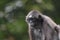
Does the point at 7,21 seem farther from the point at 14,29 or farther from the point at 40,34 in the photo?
the point at 40,34

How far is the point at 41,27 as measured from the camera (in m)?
13.4

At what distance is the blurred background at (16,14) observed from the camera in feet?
51.6

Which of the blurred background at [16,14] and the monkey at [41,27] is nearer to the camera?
the monkey at [41,27]

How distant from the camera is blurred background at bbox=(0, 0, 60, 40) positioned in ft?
51.6

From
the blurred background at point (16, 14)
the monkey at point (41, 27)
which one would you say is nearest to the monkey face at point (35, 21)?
the monkey at point (41, 27)

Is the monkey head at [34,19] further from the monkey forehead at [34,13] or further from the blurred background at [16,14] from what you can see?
the blurred background at [16,14]

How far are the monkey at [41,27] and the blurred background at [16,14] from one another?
2.02 m

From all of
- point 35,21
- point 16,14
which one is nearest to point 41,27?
point 35,21

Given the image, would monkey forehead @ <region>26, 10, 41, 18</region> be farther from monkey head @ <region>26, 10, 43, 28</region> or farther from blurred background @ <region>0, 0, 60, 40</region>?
blurred background @ <region>0, 0, 60, 40</region>

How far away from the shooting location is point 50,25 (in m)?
13.1

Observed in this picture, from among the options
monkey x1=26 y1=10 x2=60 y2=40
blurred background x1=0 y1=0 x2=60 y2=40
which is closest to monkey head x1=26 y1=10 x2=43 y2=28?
monkey x1=26 y1=10 x2=60 y2=40

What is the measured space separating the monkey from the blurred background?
2024mm

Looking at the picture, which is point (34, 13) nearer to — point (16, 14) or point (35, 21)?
point (35, 21)

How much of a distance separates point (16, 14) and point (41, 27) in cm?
347
